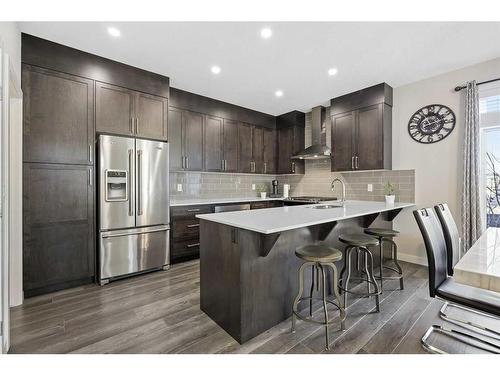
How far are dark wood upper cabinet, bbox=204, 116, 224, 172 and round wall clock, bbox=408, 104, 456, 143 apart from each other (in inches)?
122

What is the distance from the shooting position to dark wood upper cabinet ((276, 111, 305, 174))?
5027 mm

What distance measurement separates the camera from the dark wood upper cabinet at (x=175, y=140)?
3771 mm

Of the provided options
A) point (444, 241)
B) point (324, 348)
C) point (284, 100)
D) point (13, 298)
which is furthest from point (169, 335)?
point (284, 100)

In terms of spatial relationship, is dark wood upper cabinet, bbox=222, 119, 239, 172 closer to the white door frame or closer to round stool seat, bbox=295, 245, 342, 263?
round stool seat, bbox=295, 245, 342, 263

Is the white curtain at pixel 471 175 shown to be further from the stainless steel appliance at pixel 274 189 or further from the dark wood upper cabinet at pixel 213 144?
the dark wood upper cabinet at pixel 213 144

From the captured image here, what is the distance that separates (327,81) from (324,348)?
3.31 metres

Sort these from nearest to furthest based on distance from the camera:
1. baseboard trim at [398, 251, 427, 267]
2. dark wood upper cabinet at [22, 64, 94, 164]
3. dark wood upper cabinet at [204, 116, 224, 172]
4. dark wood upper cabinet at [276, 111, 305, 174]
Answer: dark wood upper cabinet at [22, 64, 94, 164] < baseboard trim at [398, 251, 427, 267] < dark wood upper cabinet at [204, 116, 224, 172] < dark wood upper cabinet at [276, 111, 305, 174]

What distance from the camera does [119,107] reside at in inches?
116

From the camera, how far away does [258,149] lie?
5.00 m

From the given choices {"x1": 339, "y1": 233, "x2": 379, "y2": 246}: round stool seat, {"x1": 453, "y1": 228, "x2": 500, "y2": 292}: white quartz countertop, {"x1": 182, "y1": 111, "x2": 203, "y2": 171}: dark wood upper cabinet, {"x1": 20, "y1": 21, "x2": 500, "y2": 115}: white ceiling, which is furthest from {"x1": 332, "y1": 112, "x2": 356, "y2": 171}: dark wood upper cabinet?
{"x1": 453, "y1": 228, "x2": 500, "y2": 292}: white quartz countertop

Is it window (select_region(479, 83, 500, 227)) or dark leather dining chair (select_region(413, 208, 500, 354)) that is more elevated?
window (select_region(479, 83, 500, 227))

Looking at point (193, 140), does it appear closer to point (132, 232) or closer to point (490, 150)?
point (132, 232)

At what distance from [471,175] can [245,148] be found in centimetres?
344

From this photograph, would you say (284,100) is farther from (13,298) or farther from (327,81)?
(13,298)
